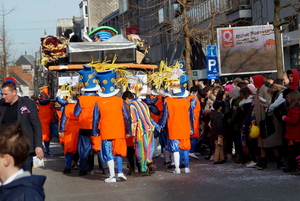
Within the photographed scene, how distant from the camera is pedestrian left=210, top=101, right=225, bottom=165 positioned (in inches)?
481

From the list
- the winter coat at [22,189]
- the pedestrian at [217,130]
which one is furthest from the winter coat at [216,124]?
the winter coat at [22,189]

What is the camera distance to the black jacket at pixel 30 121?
25.1 feet

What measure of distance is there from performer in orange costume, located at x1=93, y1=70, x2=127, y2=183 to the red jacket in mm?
2942

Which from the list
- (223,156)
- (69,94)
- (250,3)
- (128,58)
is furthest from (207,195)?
(250,3)

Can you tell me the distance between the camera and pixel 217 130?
12.4m

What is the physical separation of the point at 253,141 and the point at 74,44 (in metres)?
5.72

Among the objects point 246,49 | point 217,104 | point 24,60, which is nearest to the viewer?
point 217,104

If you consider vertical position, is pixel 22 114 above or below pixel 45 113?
above

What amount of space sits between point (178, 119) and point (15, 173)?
26.2ft

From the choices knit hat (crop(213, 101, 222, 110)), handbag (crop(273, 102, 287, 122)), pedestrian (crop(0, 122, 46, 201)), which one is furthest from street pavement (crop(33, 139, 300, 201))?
pedestrian (crop(0, 122, 46, 201))

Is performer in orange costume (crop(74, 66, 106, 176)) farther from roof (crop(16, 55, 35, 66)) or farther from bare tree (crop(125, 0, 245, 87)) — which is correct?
roof (crop(16, 55, 35, 66))

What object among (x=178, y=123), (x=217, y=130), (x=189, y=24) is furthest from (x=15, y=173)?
(x=189, y=24)

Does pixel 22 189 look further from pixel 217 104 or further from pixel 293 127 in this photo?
pixel 217 104

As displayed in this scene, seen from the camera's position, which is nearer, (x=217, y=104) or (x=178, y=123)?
(x=178, y=123)
